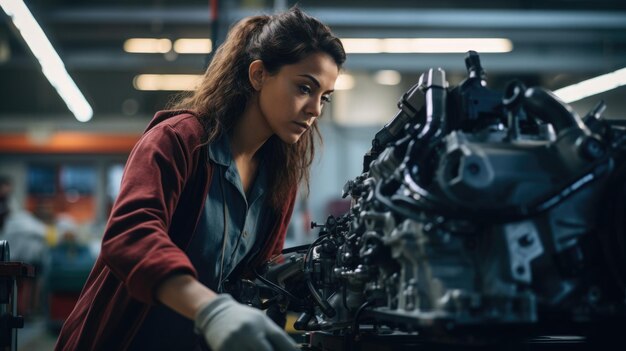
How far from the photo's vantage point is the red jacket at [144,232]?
1.06 meters

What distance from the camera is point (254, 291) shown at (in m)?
1.54

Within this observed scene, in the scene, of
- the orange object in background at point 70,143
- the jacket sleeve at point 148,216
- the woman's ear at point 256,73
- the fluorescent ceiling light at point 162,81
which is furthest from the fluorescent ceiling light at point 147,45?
the jacket sleeve at point 148,216

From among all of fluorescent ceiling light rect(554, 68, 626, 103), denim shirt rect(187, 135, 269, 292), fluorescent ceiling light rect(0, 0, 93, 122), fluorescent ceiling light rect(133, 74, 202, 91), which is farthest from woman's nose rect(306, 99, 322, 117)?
fluorescent ceiling light rect(133, 74, 202, 91)

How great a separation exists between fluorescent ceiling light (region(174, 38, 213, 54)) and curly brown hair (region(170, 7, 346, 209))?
221 inches

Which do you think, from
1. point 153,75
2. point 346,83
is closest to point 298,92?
point 346,83

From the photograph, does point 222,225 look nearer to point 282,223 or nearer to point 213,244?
point 213,244

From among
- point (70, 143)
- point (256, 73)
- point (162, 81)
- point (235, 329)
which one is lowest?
point (235, 329)

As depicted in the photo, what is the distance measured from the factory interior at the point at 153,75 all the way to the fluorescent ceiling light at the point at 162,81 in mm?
32

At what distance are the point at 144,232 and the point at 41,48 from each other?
4.49 m

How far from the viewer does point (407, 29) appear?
6.50 meters

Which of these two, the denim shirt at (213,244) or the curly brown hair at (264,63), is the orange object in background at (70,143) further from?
the denim shirt at (213,244)

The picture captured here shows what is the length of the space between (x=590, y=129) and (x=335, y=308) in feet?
2.11

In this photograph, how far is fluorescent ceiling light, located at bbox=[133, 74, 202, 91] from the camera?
9383 mm

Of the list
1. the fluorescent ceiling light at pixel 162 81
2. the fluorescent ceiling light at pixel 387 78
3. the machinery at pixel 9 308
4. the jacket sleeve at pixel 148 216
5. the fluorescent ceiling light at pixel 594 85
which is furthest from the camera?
the fluorescent ceiling light at pixel 162 81
